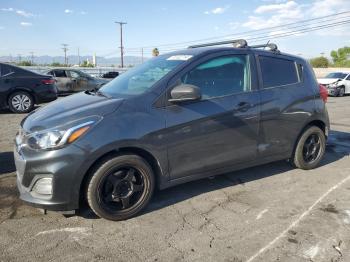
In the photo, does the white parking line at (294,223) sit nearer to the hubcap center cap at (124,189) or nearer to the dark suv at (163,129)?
the dark suv at (163,129)

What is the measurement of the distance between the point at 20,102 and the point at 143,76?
296 inches

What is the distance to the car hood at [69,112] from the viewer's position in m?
3.59

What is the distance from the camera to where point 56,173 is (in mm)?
3404

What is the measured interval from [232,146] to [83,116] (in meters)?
1.81

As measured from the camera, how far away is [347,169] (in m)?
5.57

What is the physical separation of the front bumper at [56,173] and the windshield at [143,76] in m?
1.03

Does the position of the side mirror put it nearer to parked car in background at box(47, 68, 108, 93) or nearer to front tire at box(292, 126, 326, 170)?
front tire at box(292, 126, 326, 170)

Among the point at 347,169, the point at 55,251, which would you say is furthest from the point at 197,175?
the point at 347,169

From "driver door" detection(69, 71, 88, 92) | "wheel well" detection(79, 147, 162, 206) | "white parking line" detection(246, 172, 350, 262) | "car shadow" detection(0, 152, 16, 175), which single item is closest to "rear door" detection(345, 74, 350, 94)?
"driver door" detection(69, 71, 88, 92)

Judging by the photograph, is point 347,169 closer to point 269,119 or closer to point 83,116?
point 269,119

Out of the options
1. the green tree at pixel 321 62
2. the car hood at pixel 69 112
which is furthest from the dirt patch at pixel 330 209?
the green tree at pixel 321 62

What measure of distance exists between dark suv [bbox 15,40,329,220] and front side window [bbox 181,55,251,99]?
1cm

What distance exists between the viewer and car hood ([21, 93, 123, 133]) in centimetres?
359

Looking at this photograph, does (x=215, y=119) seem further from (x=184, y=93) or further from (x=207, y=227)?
(x=207, y=227)
